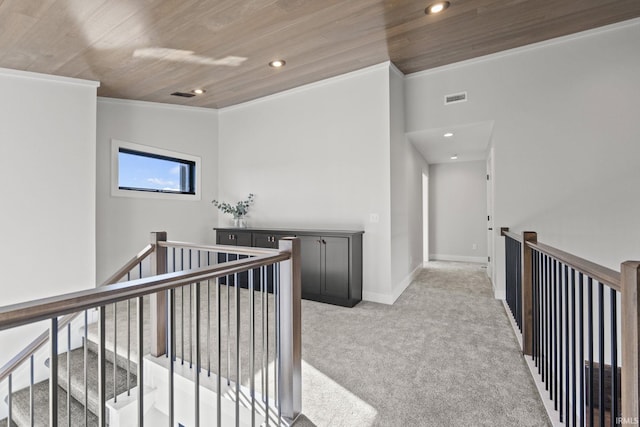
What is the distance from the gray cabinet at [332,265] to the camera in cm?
357

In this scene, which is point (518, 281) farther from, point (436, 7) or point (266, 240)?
point (266, 240)

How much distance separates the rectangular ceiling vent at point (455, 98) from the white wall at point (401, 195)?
565mm

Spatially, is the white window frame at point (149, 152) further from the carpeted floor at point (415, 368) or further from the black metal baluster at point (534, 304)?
the black metal baluster at point (534, 304)

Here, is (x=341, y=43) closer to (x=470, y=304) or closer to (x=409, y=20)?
(x=409, y=20)

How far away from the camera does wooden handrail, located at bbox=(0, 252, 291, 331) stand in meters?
0.73

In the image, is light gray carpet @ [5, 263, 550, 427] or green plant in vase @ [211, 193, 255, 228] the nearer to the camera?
light gray carpet @ [5, 263, 550, 427]

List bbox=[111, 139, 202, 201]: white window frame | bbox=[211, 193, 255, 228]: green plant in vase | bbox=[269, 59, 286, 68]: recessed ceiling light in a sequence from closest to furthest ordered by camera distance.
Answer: bbox=[269, 59, 286, 68]: recessed ceiling light
bbox=[111, 139, 202, 201]: white window frame
bbox=[211, 193, 255, 228]: green plant in vase

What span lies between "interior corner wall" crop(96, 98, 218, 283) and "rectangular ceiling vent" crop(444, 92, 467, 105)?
12.2ft

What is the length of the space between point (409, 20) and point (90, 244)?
4.12 metres

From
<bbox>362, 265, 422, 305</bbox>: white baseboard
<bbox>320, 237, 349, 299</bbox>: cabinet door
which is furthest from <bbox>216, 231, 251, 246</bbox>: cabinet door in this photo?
<bbox>362, 265, 422, 305</bbox>: white baseboard

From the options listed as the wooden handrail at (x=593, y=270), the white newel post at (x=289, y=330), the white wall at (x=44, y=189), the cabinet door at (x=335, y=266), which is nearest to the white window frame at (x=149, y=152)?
the white wall at (x=44, y=189)

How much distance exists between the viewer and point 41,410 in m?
2.72

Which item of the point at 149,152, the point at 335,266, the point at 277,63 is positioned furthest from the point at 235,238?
the point at 277,63

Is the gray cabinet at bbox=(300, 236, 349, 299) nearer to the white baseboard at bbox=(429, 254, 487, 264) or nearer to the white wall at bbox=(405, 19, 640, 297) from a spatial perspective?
the white wall at bbox=(405, 19, 640, 297)
